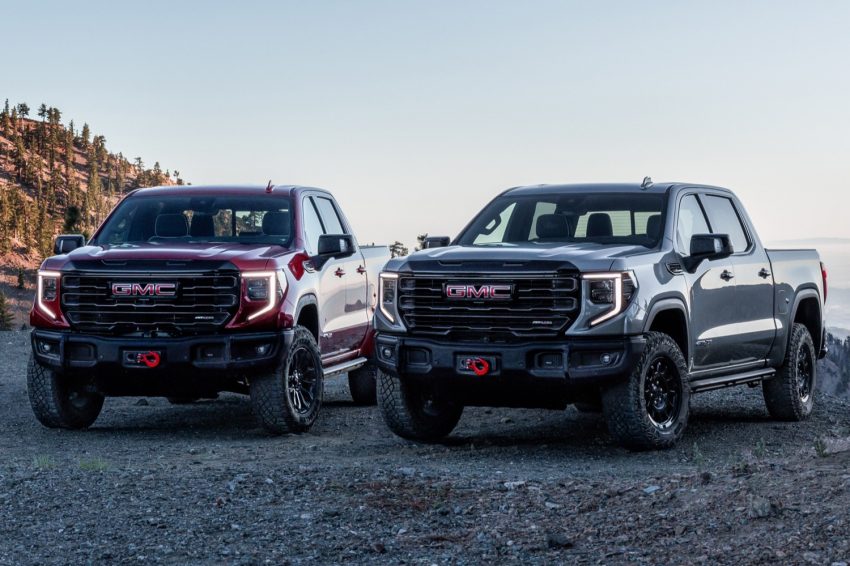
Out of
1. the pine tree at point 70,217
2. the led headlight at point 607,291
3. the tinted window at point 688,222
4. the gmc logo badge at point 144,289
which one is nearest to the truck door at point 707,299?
the tinted window at point 688,222

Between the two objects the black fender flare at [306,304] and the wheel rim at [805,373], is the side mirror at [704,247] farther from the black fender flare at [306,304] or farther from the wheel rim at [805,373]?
the black fender flare at [306,304]

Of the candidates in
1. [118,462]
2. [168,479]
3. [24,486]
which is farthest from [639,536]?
[118,462]

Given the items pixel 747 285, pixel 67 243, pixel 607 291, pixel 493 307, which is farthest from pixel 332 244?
pixel 747 285

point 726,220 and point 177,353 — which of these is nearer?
point 177,353

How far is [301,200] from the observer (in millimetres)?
12602

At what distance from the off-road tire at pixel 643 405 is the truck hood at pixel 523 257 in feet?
2.41

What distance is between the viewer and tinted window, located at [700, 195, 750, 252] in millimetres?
11633

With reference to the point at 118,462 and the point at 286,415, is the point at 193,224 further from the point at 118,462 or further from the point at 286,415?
the point at 118,462

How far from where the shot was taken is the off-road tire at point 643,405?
9.62 metres

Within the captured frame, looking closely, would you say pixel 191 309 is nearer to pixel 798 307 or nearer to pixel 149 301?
pixel 149 301

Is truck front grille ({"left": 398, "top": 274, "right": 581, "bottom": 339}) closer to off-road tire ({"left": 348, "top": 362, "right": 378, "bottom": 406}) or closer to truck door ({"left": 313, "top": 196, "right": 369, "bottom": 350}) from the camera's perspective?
truck door ({"left": 313, "top": 196, "right": 369, "bottom": 350})

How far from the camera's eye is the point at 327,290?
1248 cm

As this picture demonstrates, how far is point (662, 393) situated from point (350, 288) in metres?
4.21

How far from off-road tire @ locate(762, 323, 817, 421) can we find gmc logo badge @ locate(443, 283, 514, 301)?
13.7 ft
